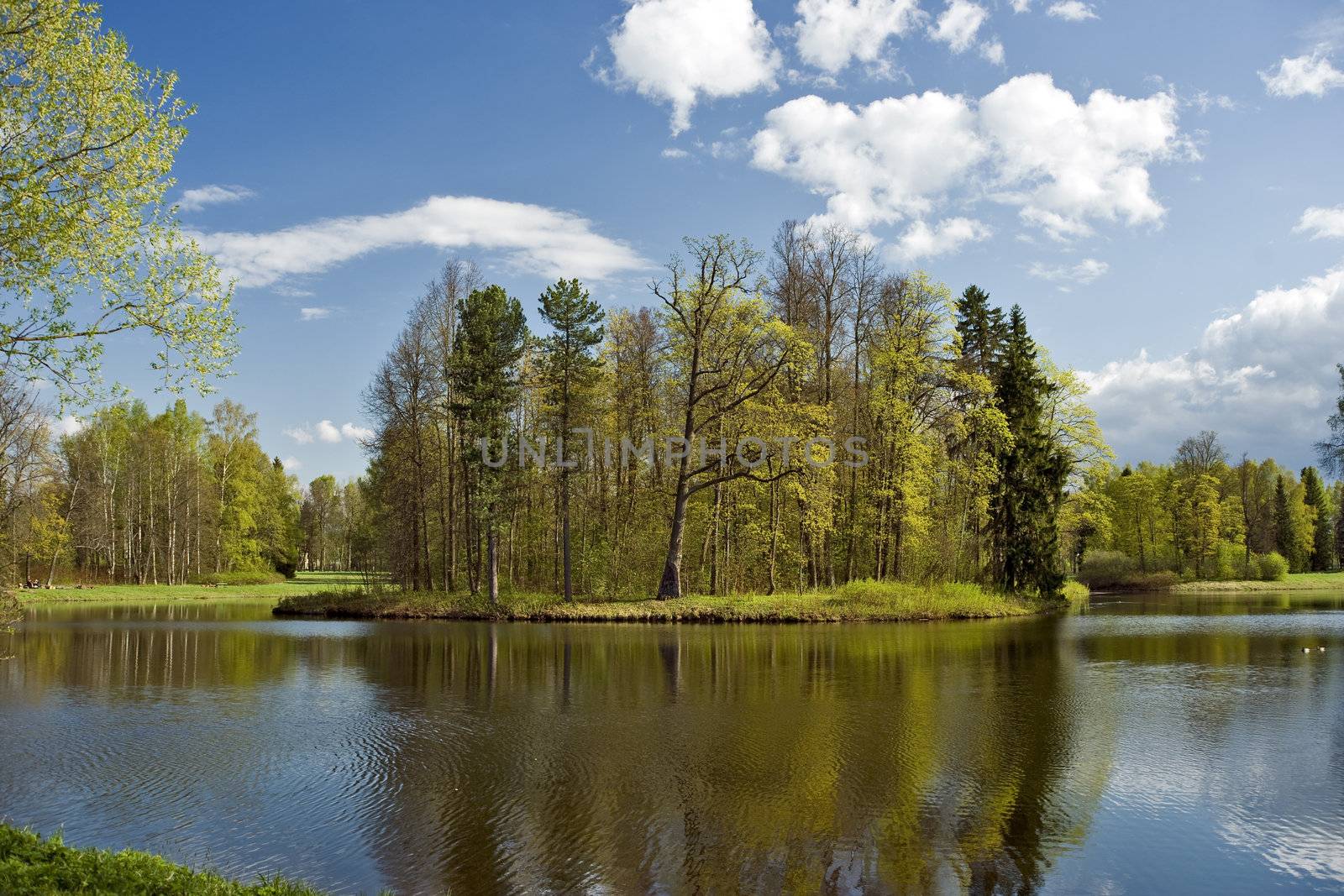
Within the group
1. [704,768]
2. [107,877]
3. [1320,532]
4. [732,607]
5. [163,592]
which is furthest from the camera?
[1320,532]

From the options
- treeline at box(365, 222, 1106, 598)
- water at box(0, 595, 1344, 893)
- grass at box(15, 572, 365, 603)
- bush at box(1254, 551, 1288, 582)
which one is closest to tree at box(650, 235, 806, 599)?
treeline at box(365, 222, 1106, 598)

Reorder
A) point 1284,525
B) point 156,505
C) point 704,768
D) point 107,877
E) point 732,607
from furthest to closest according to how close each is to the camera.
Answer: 1. point 1284,525
2. point 156,505
3. point 732,607
4. point 704,768
5. point 107,877

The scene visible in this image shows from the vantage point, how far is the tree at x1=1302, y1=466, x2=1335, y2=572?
76.5 m

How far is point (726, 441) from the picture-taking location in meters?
33.4

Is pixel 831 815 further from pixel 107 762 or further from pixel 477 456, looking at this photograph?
pixel 477 456

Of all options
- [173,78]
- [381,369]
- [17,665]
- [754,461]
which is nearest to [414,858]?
[173,78]

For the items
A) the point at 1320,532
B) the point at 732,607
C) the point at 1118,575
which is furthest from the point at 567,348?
the point at 1320,532

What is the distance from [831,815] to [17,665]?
70.9 ft

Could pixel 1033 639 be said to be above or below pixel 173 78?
below

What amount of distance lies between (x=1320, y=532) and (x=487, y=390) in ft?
262

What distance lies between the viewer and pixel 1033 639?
84.3ft

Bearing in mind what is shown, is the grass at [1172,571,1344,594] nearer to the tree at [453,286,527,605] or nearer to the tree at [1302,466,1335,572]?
the tree at [1302,466,1335,572]

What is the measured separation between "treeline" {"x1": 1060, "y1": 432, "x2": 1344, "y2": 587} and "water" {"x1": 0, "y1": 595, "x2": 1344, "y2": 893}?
43426 millimetres

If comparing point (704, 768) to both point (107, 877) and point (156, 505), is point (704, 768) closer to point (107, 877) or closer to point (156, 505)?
point (107, 877)
